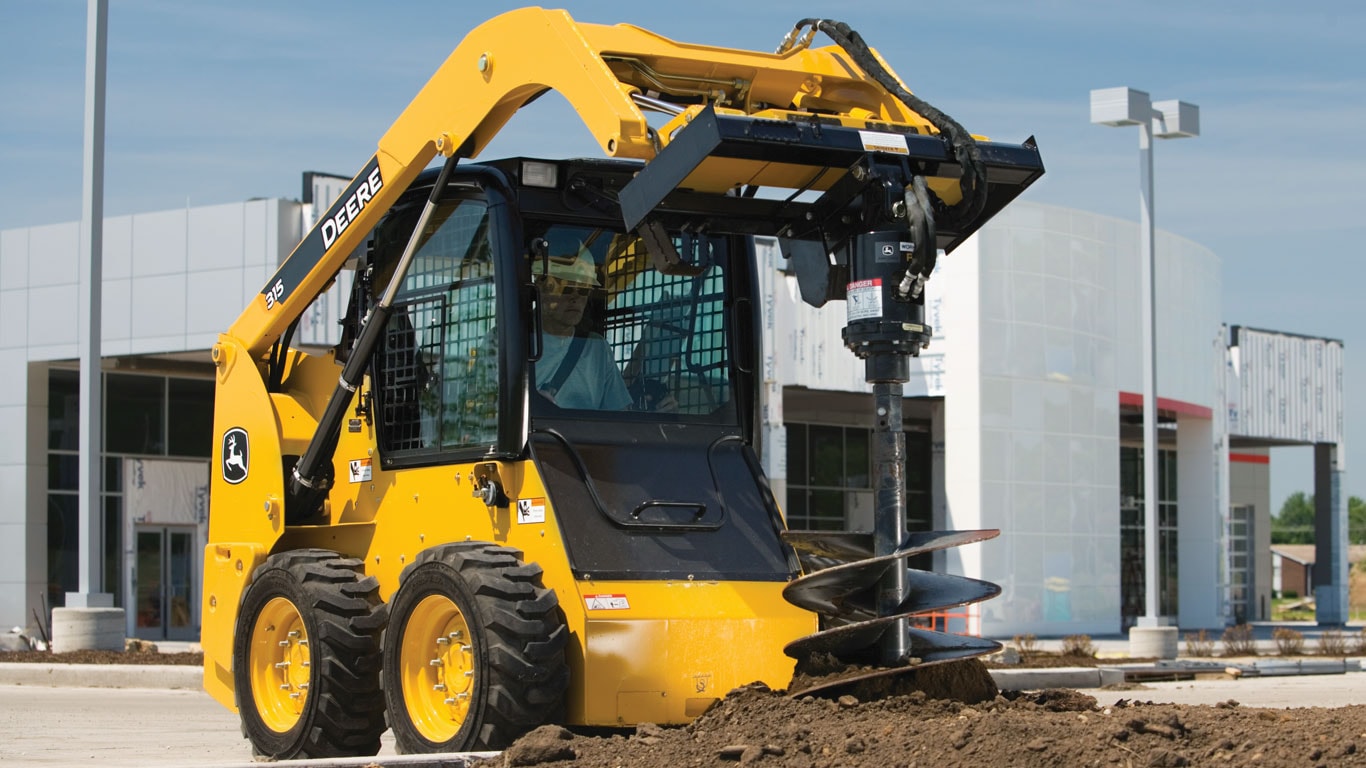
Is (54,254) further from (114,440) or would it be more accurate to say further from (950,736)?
(950,736)

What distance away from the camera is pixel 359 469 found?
10.1 m

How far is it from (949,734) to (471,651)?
7.73 ft

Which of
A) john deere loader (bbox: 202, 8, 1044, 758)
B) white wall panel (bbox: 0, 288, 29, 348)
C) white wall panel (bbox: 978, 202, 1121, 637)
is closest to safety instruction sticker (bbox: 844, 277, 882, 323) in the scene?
john deere loader (bbox: 202, 8, 1044, 758)

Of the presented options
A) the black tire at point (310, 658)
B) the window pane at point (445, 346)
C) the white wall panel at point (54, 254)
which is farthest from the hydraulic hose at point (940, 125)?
the white wall panel at point (54, 254)

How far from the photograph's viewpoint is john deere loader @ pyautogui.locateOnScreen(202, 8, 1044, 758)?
812 centimetres

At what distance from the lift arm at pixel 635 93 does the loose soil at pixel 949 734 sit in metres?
2.40

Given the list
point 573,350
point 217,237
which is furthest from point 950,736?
point 217,237

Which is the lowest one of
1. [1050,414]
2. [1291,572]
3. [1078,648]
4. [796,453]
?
[1291,572]

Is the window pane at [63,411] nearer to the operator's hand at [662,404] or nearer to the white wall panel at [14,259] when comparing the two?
the white wall panel at [14,259]

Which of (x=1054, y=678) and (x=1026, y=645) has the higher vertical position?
(x=1054, y=678)

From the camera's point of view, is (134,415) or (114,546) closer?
(114,546)

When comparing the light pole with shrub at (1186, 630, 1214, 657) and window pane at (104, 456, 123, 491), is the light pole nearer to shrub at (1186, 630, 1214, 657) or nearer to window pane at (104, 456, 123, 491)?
shrub at (1186, 630, 1214, 657)

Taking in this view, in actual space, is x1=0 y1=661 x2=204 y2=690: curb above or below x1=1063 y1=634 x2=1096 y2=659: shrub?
above

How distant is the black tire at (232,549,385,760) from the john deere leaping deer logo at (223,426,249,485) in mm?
950
